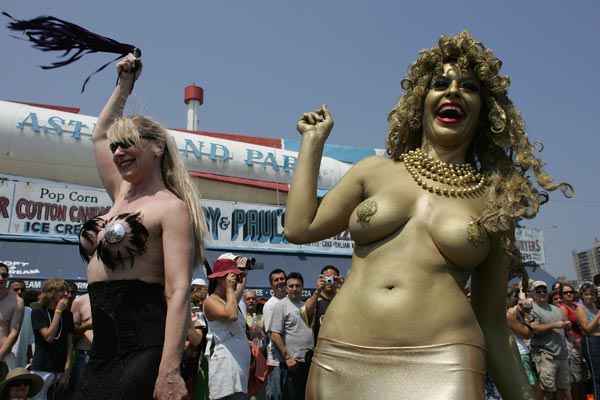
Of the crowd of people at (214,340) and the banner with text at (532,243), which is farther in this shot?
the banner with text at (532,243)

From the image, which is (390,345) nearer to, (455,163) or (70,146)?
(455,163)

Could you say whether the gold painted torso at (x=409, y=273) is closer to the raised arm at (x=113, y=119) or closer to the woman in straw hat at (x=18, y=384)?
the raised arm at (x=113, y=119)

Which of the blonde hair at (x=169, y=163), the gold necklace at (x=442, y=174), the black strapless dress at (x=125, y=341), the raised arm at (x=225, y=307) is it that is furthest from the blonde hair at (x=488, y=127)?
the raised arm at (x=225, y=307)

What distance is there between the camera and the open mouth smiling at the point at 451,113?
7.33ft

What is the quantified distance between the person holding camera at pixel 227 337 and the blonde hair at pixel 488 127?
9.52ft

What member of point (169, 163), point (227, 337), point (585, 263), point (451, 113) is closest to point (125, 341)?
point (169, 163)

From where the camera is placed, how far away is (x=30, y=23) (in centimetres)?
252

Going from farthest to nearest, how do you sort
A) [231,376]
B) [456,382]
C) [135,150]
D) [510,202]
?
1. [231,376]
2. [135,150]
3. [510,202]
4. [456,382]

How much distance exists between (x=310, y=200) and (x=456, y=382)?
0.80 metres

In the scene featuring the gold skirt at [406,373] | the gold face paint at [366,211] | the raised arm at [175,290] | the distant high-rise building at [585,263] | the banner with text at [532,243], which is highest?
the distant high-rise building at [585,263]

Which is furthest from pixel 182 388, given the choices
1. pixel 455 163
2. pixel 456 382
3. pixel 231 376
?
pixel 231 376

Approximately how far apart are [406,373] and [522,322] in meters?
5.73

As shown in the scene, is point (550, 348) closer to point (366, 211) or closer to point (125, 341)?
point (366, 211)

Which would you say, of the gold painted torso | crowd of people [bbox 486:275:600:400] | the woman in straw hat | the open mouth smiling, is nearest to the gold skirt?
the gold painted torso
